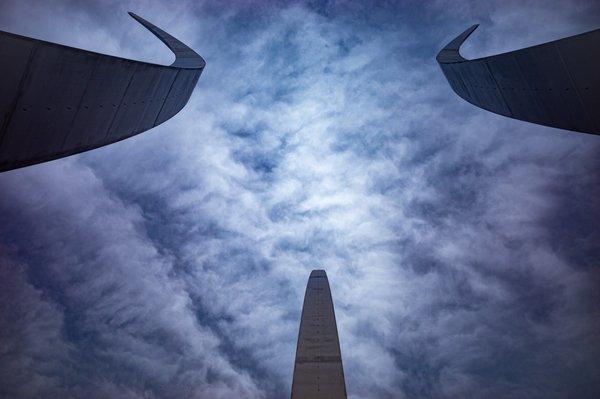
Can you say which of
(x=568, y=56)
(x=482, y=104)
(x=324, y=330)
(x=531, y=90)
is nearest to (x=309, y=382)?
(x=324, y=330)

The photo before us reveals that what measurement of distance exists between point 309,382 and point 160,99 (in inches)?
612

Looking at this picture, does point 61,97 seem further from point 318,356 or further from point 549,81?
point 318,356

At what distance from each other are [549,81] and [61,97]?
8972mm

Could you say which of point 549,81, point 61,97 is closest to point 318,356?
point 549,81

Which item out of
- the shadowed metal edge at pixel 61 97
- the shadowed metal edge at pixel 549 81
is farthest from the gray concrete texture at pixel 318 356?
the shadowed metal edge at pixel 61 97

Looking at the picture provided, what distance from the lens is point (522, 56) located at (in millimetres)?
7992

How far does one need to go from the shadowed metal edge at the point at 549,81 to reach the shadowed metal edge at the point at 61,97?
7.82m

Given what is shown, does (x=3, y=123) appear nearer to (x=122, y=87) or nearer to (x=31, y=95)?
(x=31, y=95)

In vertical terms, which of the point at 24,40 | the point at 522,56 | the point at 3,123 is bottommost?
the point at 3,123

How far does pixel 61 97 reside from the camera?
19.6ft

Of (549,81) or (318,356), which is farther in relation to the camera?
(318,356)

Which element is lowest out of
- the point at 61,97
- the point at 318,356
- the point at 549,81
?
the point at 318,356

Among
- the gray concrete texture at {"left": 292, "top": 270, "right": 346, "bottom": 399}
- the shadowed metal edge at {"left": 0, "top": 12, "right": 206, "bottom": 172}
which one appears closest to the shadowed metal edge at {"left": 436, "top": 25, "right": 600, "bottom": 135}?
the shadowed metal edge at {"left": 0, "top": 12, "right": 206, "bottom": 172}

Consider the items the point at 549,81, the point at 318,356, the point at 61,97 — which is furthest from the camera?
the point at 318,356
